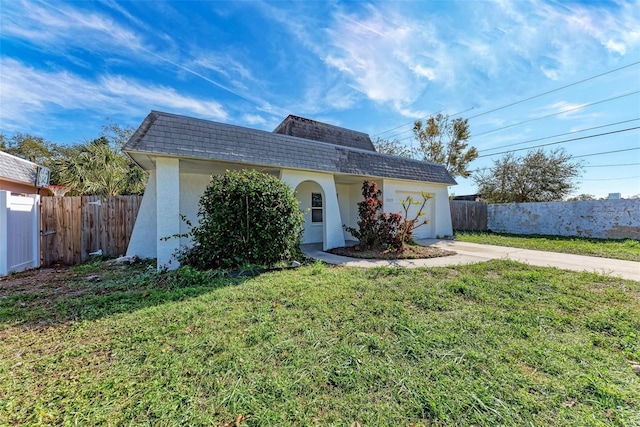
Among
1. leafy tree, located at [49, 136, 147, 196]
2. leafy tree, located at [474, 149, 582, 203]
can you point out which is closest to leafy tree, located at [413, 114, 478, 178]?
leafy tree, located at [474, 149, 582, 203]

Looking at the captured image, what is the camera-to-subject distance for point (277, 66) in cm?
960

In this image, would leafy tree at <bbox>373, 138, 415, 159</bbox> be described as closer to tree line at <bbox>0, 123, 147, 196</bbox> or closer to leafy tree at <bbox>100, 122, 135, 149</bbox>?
tree line at <bbox>0, 123, 147, 196</bbox>

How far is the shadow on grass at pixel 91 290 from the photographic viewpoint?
3.57m

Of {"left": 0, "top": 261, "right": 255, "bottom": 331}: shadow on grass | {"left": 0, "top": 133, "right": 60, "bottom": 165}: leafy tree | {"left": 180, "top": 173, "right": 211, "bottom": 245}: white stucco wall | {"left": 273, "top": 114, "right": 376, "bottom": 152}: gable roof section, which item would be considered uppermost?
{"left": 0, "top": 133, "right": 60, "bottom": 165}: leafy tree

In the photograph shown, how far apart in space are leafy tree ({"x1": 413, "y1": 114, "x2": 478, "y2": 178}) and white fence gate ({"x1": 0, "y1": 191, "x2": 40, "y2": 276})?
25364mm

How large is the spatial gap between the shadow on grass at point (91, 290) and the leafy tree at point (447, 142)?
75.7 feet

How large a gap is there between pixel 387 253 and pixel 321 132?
839cm

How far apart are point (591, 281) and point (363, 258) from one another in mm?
5006

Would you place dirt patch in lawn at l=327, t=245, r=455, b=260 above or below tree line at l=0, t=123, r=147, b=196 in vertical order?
below

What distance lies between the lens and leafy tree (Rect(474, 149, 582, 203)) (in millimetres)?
17938

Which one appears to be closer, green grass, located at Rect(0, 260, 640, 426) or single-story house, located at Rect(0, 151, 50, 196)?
green grass, located at Rect(0, 260, 640, 426)

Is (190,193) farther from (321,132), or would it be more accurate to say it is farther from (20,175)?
(20,175)

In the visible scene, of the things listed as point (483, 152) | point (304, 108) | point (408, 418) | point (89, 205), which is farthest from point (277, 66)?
point (483, 152)

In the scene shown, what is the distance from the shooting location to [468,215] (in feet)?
53.0
